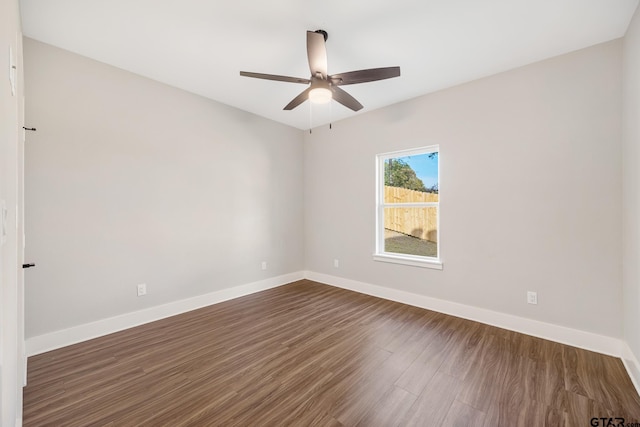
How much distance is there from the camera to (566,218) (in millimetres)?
2459

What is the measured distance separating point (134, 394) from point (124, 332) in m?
1.14

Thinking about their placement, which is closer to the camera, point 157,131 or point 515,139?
point 515,139

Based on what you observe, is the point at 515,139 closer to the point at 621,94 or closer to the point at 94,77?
the point at 621,94

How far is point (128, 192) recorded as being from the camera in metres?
2.80

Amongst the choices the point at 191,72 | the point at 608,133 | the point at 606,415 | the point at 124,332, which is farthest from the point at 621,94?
the point at 124,332

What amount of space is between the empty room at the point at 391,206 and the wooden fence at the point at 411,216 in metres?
0.03

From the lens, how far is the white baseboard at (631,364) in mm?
1843

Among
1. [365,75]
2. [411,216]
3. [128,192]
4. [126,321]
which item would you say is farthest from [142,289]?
[411,216]

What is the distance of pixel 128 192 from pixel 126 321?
1.35m

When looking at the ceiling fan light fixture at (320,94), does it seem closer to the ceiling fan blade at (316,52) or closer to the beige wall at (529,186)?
the ceiling fan blade at (316,52)

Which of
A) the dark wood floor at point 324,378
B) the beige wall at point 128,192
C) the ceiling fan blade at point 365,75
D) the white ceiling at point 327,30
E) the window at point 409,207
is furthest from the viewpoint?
the window at point 409,207

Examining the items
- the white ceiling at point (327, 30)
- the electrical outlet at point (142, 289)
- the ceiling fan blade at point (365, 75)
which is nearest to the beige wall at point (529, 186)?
the white ceiling at point (327, 30)

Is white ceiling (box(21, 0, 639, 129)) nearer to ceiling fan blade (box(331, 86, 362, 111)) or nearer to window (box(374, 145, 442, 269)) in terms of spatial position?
ceiling fan blade (box(331, 86, 362, 111))

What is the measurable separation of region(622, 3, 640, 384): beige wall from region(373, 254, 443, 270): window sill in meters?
1.50
